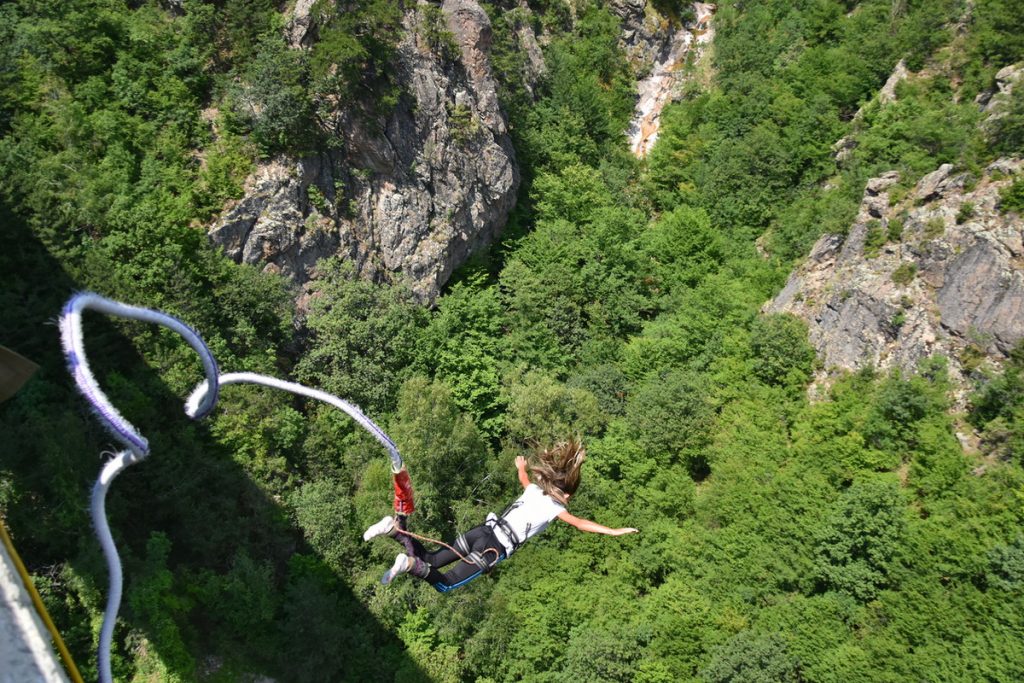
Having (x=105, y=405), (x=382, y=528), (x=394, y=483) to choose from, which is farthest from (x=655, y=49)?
(x=105, y=405)

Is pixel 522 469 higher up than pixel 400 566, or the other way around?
pixel 400 566

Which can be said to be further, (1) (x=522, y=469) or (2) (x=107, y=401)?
(1) (x=522, y=469)

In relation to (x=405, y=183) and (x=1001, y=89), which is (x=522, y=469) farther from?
(x=1001, y=89)

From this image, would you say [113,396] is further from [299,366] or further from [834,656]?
[834,656]

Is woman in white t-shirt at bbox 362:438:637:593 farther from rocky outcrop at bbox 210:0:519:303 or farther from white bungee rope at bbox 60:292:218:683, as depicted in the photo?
rocky outcrop at bbox 210:0:519:303

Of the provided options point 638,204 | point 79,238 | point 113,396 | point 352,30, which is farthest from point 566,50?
point 113,396

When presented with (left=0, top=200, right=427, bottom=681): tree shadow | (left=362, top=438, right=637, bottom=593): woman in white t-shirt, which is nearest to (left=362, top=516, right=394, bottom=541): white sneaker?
(left=362, top=438, right=637, bottom=593): woman in white t-shirt

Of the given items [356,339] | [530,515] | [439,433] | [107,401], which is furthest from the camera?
[356,339]
